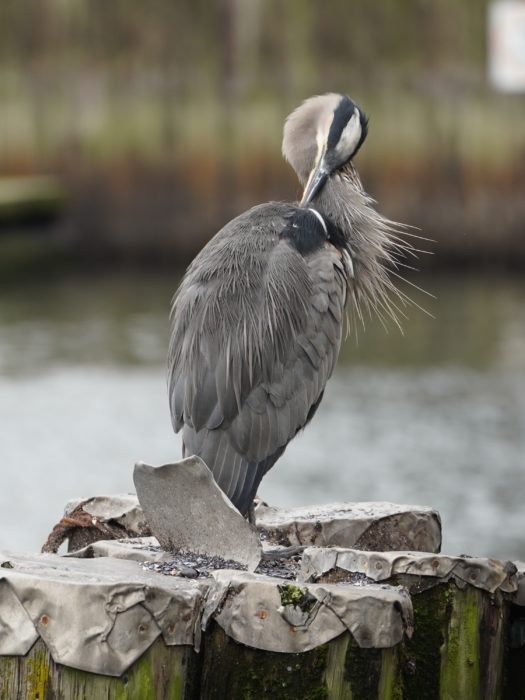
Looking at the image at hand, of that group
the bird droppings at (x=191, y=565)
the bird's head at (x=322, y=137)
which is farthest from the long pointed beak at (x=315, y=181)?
the bird droppings at (x=191, y=565)

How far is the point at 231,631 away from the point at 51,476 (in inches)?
194

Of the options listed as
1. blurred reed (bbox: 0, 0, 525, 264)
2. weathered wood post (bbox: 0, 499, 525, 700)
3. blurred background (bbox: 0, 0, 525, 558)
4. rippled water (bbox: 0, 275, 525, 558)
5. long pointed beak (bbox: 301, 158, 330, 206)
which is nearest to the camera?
weathered wood post (bbox: 0, 499, 525, 700)

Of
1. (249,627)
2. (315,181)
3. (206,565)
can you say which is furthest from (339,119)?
(249,627)

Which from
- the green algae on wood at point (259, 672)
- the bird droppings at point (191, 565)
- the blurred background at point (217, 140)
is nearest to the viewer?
the green algae on wood at point (259, 672)

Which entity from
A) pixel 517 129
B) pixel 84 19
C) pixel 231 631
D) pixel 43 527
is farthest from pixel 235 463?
pixel 84 19

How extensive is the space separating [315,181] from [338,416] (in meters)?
4.61

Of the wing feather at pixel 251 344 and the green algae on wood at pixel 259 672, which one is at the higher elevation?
the wing feather at pixel 251 344

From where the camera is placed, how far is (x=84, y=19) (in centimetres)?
1450

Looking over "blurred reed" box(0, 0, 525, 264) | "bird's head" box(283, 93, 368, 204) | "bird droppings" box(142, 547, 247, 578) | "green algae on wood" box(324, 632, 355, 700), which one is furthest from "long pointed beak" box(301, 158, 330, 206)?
"blurred reed" box(0, 0, 525, 264)

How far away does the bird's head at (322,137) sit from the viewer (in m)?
4.73

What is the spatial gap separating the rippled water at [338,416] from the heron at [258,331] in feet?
8.06

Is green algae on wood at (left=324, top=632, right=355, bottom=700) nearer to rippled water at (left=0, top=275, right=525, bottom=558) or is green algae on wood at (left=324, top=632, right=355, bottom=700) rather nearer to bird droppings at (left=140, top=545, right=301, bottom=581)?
bird droppings at (left=140, top=545, right=301, bottom=581)

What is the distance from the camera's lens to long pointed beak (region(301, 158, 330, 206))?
4.66 meters

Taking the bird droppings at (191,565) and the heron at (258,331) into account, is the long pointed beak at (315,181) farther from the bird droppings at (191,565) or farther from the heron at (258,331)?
the bird droppings at (191,565)
